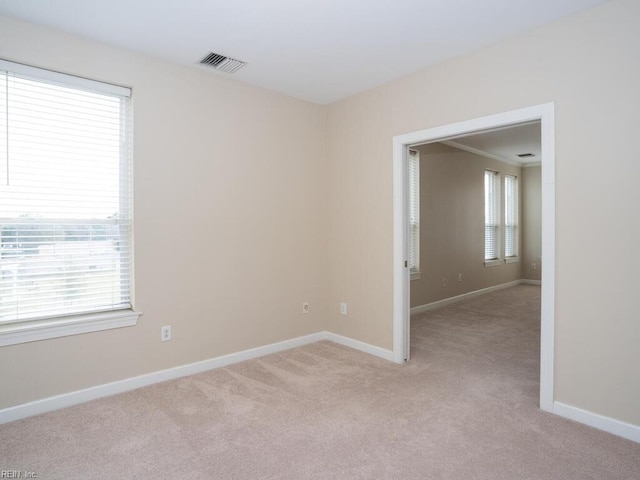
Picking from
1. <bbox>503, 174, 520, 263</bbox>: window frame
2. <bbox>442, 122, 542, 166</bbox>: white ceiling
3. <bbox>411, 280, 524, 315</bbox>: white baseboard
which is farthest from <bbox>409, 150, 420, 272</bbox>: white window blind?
<bbox>503, 174, 520, 263</bbox>: window frame

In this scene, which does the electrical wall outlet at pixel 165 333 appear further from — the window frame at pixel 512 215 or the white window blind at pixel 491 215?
the window frame at pixel 512 215

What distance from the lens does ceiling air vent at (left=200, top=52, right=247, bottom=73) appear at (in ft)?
10.3

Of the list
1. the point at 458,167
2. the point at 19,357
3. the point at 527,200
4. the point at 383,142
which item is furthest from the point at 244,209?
the point at 527,200

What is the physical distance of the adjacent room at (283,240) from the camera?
2.34 m

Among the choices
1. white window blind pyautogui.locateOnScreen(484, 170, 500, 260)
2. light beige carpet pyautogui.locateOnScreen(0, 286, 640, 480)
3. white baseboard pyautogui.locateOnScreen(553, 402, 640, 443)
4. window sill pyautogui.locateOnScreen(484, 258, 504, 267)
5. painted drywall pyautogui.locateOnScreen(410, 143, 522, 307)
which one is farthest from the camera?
white window blind pyautogui.locateOnScreen(484, 170, 500, 260)

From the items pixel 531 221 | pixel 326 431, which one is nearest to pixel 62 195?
pixel 326 431

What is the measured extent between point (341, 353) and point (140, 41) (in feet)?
10.7

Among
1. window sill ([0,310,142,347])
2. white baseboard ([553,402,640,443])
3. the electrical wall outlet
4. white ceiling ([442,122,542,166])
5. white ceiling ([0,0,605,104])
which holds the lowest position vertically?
white baseboard ([553,402,640,443])

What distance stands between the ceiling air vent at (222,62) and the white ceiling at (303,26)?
69 mm

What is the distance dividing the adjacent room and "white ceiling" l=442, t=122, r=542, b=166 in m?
2.57

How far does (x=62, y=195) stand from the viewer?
9.16 feet

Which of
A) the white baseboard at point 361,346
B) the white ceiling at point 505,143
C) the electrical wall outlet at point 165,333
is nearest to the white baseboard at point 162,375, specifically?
the white baseboard at point 361,346

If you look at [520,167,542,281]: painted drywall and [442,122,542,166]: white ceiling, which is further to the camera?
[520,167,542,281]: painted drywall

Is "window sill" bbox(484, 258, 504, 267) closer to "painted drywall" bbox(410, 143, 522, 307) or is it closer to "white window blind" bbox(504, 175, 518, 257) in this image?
"painted drywall" bbox(410, 143, 522, 307)
